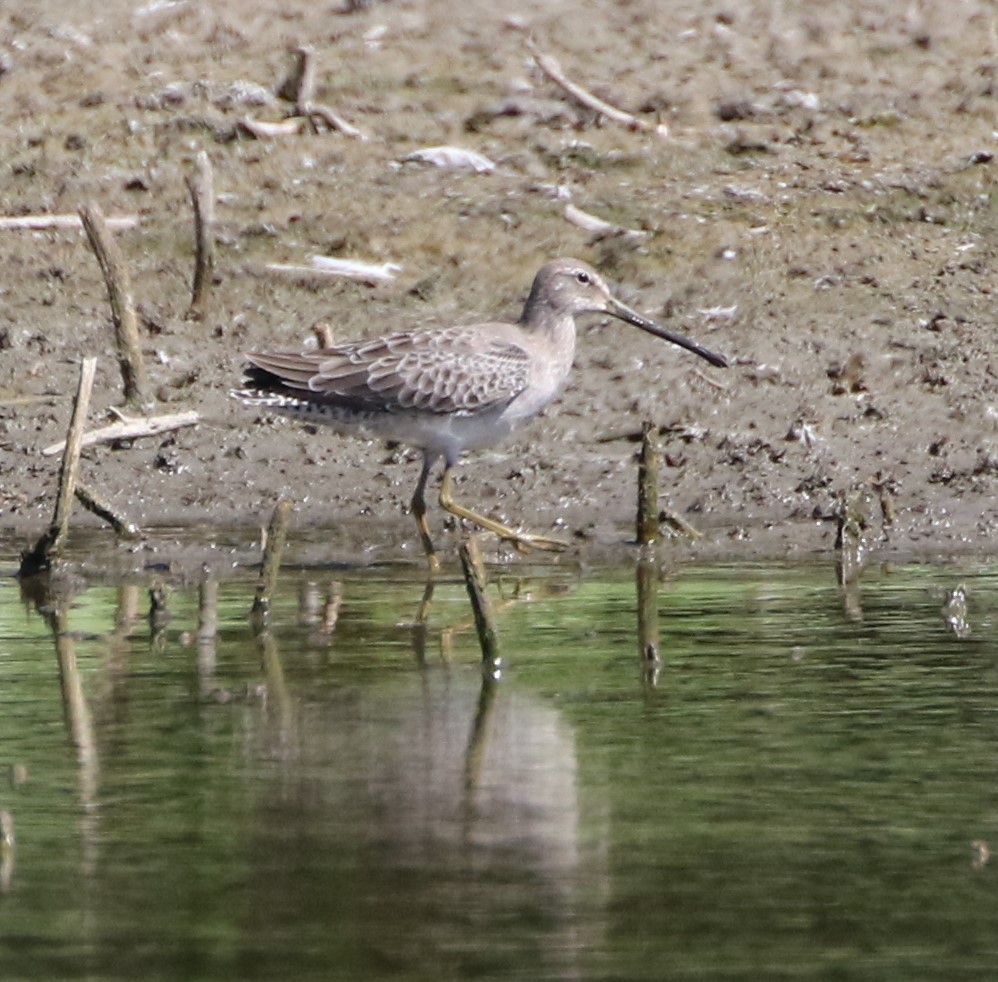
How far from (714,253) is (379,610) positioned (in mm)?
5012

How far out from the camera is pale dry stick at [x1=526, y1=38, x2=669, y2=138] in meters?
15.7

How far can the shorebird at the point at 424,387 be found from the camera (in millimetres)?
11867

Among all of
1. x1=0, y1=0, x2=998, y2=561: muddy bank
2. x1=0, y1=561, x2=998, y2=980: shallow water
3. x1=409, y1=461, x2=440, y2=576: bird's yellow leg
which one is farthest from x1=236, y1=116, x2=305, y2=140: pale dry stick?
x1=0, y1=561, x2=998, y2=980: shallow water

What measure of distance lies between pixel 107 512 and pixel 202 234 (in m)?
2.84

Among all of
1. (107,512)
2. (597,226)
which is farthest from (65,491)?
(597,226)

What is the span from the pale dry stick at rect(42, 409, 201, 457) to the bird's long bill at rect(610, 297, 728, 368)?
2.14 metres

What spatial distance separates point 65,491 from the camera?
33.2 feet

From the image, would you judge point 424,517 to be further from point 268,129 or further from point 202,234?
point 268,129

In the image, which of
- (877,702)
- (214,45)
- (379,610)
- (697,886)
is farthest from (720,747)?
(214,45)

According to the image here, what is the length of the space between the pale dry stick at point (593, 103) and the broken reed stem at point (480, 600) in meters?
7.63

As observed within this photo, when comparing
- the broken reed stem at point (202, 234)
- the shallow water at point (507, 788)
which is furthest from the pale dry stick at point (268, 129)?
the shallow water at point (507, 788)

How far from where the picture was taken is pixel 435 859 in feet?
20.3

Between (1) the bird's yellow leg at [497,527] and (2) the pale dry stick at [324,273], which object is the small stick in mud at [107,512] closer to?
(1) the bird's yellow leg at [497,527]

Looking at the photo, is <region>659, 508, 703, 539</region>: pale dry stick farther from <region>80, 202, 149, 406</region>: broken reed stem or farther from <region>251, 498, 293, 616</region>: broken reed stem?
<region>80, 202, 149, 406</region>: broken reed stem
